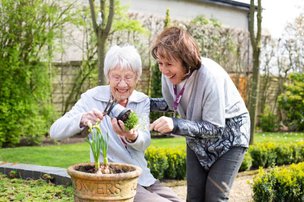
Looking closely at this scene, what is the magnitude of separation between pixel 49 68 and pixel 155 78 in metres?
2.88

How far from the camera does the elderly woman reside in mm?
2646

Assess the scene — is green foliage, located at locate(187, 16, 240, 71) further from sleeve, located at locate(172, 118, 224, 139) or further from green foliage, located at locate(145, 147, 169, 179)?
sleeve, located at locate(172, 118, 224, 139)

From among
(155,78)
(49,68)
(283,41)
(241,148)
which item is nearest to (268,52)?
(283,41)

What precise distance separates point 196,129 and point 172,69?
340mm

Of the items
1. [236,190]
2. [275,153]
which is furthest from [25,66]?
[236,190]

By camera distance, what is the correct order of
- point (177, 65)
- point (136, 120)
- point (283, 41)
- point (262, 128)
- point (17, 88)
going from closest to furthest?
1. point (136, 120)
2. point (177, 65)
3. point (17, 88)
4. point (262, 128)
5. point (283, 41)

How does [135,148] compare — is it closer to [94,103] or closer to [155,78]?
[94,103]

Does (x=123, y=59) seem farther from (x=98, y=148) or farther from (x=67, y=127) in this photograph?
(x=98, y=148)

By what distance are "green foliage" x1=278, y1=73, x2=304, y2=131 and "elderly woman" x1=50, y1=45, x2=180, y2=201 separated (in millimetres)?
13242

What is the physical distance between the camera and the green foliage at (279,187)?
5266mm

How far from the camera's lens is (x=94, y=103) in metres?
2.86

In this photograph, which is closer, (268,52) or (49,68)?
(49,68)

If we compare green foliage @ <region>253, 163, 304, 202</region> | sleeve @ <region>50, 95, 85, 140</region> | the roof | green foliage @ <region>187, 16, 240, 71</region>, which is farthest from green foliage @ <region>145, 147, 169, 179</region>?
the roof

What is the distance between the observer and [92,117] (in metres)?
2.48
